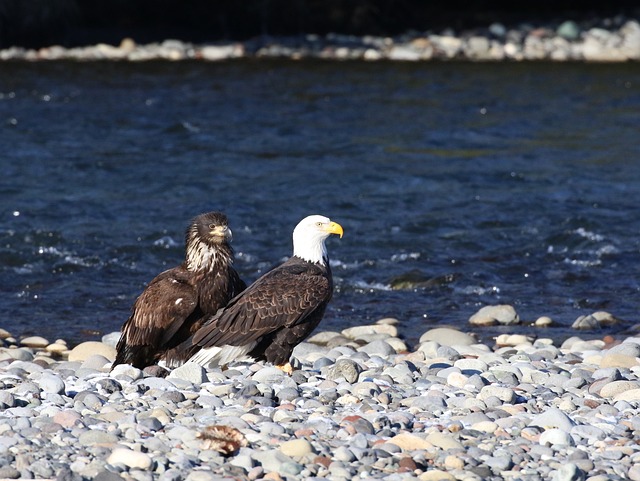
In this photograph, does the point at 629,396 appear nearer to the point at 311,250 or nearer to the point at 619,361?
the point at 619,361

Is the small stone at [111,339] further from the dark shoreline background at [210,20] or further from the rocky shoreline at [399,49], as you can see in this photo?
the dark shoreline background at [210,20]

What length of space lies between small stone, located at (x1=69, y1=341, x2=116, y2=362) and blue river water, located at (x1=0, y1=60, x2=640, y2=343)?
0.69 metres

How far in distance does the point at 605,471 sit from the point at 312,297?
225cm

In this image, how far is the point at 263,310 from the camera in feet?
21.5

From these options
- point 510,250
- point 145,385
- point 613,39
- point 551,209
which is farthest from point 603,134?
point 145,385

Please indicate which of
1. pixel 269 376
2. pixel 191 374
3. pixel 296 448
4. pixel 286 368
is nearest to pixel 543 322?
pixel 286 368

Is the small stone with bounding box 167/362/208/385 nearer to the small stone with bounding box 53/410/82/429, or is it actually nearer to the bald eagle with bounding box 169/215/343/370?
the bald eagle with bounding box 169/215/343/370

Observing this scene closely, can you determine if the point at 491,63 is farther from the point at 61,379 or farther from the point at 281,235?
the point at 61,379

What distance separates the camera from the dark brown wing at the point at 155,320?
22.1ft

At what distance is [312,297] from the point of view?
21.8 ft

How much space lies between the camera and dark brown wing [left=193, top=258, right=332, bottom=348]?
6535mm

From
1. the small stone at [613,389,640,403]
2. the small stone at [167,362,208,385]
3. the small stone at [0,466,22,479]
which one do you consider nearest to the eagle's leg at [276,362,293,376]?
the small stone at [167,362,208,385]

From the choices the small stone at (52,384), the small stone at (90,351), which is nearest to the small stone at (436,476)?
the small stone at (52,384)

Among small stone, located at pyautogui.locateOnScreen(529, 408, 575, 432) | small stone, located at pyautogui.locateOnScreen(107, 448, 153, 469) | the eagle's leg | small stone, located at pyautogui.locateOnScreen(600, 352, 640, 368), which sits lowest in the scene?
small stone, located at pyautogui.locateOnScreen(600, 352, 640, 368)
